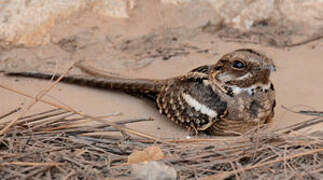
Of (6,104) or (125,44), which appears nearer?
(6,104)

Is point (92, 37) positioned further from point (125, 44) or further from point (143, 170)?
point (143, 170)

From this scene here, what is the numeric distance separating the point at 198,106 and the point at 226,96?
8.3 inches

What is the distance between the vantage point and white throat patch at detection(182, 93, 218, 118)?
3734mm

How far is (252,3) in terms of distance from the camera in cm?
531

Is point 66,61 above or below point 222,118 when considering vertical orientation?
above

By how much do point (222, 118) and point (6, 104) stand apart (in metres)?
1.63

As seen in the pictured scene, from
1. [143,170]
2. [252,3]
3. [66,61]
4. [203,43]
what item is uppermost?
[252,3]

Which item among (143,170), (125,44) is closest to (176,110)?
(125,44)

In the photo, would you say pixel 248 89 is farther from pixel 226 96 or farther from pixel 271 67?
pixel 271 67

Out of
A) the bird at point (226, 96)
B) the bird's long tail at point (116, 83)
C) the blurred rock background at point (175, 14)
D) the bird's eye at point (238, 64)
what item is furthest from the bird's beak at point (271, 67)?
the blurred rock background at point (175, 14)

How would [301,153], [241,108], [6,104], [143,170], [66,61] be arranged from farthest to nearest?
[66,61] → [6,104] → [241,108] → [301,153] → [143,170]

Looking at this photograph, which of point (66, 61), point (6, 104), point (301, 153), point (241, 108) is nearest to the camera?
point (301, 153)

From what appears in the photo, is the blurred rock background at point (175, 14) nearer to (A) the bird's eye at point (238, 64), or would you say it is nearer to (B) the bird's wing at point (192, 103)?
(B) the bird's wing at point (192, 103)

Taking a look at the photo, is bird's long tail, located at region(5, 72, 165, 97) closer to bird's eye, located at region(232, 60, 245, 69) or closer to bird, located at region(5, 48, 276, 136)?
bird, located at region(5, 48, 276, 136)
